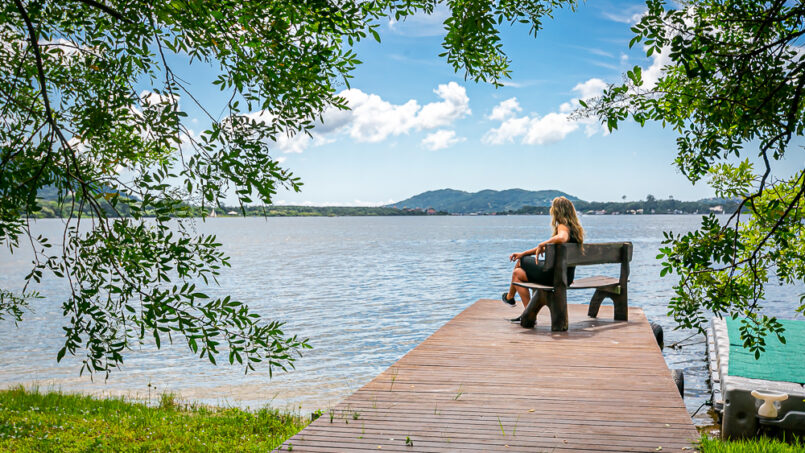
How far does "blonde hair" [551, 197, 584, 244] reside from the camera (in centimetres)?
973

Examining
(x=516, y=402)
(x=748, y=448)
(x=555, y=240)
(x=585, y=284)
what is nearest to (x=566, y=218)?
(x=555, y=240)

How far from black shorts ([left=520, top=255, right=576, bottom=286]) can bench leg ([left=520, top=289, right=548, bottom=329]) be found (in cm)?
21

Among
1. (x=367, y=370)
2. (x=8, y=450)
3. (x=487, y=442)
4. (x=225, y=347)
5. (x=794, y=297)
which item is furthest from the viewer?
(x=794, y=297)

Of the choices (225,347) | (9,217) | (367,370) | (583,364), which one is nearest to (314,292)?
(225,347)

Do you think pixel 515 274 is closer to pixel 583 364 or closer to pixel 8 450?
pixel 583 364

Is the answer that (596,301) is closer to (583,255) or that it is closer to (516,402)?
(583,255)

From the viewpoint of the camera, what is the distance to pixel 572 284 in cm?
991

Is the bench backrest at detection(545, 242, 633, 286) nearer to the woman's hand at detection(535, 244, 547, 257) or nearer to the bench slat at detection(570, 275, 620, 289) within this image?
the bench slat at detection(570, 275, 620, 289)

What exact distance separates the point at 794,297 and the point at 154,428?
30302 millimetres

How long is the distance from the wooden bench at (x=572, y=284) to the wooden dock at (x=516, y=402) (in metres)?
0.66

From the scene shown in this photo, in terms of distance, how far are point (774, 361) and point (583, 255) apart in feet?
13.5

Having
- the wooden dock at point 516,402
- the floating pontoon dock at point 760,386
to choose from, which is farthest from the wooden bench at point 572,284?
the floating pontoon dock at point 760,386

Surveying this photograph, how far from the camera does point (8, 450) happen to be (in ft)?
24.1

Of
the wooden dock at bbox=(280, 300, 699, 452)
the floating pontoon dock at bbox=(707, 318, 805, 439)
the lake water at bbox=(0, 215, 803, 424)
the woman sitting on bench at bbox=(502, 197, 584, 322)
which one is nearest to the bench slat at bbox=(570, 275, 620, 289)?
the woman sitting on bench at bbox=(502, 197, 584, 322)
